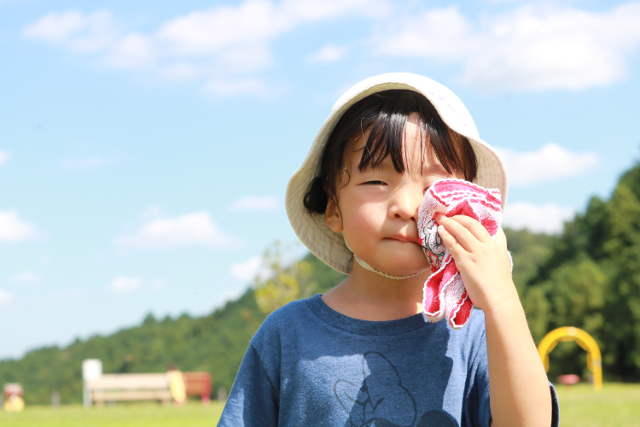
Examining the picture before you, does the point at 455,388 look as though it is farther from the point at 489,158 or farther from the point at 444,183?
the point at 489,158

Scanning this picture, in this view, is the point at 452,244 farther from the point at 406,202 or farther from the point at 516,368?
the point at 516,368

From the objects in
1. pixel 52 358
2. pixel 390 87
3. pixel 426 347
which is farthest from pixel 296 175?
pixel 52 358

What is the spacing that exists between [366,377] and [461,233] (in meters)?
0.51

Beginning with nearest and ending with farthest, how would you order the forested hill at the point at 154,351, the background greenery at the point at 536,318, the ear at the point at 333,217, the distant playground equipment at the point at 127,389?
the ear at the point at 333,217 → the distant playground equipment at the point at 127,389 → the background greenery at the point at 536,318 → the forested hill at the point at 154,351

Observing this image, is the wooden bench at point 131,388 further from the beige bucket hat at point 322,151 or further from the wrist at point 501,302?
the wrist at point 501,302

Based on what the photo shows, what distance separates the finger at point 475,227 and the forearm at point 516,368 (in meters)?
0.17

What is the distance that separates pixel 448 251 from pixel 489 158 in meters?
0.53

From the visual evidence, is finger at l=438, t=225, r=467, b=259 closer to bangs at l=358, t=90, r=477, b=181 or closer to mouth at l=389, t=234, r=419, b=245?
mouth at l=389, t=234, r=419, b=245

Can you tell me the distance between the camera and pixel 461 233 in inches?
63.3

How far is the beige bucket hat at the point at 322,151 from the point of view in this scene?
1867 mm

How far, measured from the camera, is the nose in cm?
174

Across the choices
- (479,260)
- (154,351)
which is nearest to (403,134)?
(479,260)

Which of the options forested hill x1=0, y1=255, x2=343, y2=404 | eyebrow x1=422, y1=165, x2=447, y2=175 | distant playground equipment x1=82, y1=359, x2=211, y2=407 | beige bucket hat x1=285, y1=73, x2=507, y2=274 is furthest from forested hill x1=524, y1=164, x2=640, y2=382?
eyebrow x1=422, y1=165, x2=447, y2=175

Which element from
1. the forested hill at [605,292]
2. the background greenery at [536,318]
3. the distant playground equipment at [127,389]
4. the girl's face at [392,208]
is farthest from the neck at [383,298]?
the forested hill at [605,292]
